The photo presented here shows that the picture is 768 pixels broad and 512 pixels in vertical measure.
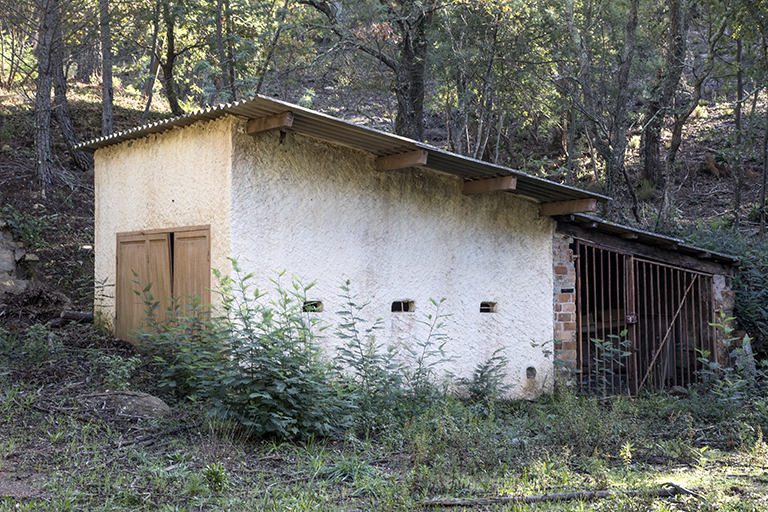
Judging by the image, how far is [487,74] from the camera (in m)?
14.2

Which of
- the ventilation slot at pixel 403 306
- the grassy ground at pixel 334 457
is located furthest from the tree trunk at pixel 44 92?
the ventilation slot at pixel 403 306

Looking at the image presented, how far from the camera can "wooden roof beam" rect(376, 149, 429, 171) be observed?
6754 millimetres

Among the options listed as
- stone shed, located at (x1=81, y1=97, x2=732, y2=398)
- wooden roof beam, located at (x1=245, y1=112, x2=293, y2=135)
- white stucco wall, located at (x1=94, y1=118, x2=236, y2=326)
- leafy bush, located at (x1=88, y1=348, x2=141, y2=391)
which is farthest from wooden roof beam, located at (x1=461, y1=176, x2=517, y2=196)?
leafy bush, located at (x1=88, y1=348, x2=141, y2=391)

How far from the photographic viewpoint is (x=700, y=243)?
10523 mm

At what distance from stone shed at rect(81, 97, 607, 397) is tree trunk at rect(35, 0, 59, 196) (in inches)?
154

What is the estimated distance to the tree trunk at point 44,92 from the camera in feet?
36.4

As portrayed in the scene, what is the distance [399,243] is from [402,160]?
42.0 inches

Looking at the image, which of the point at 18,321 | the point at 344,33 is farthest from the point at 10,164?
the point at 344,33

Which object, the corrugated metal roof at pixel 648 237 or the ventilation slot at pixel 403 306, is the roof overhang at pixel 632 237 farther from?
the ventilation slot at pixel 403 306

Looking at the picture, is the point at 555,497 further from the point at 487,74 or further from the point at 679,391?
the point at 487,74

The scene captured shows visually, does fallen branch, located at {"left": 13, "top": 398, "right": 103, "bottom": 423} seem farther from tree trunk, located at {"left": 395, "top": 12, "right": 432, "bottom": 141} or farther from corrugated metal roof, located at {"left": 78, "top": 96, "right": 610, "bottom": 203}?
tree trunk, located at {"left": 395, "top": 12, "right": 432, "bottom": 141}

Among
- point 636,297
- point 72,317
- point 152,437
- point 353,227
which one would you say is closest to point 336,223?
point 353,227

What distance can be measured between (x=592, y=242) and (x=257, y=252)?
483cm

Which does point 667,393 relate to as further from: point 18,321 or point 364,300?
point 18,321
